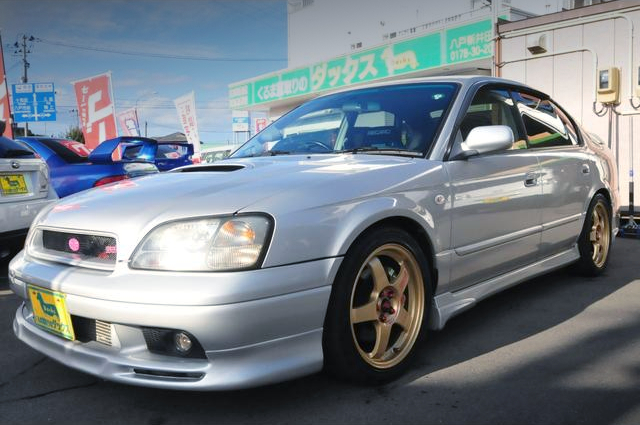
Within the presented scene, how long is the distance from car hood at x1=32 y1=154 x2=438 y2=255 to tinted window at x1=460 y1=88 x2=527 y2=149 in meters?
0.58

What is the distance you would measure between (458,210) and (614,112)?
5259mm

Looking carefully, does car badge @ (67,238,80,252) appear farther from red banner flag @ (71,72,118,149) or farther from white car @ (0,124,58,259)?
red banner flag @ (71,72,118,149)

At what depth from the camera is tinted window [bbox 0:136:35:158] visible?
4.71 meters

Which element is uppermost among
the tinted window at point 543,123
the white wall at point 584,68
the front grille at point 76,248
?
the white wall at point 584,68

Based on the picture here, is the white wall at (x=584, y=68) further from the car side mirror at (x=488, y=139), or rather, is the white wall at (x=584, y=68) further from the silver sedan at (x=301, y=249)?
the car side mirror at (x=488, y=139)

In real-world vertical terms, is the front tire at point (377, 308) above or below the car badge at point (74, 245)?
below

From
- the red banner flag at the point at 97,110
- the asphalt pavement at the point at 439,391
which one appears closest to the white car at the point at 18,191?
the asphalt pavement at the point at 439,391

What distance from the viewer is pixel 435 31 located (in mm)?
14359

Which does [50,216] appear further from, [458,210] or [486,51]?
[486,51]

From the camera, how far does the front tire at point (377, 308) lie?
7.41 ft

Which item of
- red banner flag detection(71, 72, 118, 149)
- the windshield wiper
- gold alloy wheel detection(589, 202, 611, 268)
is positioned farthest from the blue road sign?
gold alloy wheel detection(589, 202, 611, 268)

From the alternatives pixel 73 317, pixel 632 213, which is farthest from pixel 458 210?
pixel 632 213

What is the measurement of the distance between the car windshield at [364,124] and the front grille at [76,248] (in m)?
1.31

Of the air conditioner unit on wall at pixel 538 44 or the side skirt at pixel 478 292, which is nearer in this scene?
the side skirt at pixel 478 292
